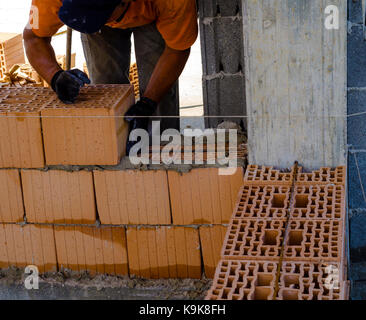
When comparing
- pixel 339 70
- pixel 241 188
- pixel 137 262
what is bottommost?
pixel 137 262

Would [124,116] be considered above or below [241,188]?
above

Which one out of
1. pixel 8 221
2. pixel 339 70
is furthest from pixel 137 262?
pixel 339 70

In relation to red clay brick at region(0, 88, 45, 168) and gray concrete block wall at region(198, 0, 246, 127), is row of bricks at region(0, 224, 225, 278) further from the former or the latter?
gray concrete block wall at region(198, 0, 246, 127)

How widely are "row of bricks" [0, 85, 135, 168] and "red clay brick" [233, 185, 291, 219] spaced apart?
2.74 ft

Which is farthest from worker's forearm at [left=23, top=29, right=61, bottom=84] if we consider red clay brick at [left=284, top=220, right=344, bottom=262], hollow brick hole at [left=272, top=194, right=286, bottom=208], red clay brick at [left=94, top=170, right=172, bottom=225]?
red clay brick at [left=284, top=220, right=344, bottom=262]

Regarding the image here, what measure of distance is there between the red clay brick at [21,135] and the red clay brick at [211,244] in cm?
105

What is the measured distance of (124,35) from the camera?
18.1 ft

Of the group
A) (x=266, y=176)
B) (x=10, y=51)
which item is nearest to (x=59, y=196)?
(x=266, y=176)

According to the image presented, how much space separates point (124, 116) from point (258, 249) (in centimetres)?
140

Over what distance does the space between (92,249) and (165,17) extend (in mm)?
1605

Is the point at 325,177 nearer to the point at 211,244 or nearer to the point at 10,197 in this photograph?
the point at 211,244

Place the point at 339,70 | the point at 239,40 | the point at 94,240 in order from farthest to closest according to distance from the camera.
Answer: the point at 239,40
the point at 94,240
the point at 339,70

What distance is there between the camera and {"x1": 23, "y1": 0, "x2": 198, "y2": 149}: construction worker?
13.9 feet

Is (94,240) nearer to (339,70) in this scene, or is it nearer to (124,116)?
(124,116)
